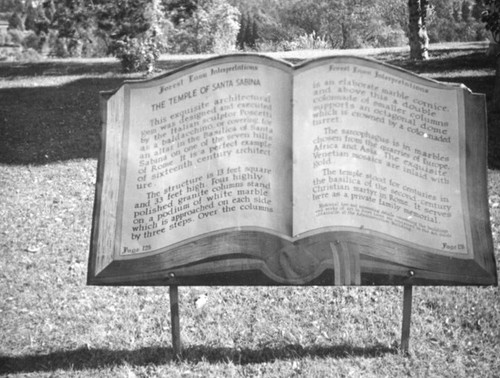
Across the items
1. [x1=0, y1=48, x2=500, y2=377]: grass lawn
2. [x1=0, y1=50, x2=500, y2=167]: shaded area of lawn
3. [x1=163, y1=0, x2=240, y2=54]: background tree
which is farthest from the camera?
[x1=163, y1=0, x2=240, y2=54]: background tree

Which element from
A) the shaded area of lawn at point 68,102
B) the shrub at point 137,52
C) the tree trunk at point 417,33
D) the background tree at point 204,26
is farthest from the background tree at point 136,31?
the tree trunk at point 417,33

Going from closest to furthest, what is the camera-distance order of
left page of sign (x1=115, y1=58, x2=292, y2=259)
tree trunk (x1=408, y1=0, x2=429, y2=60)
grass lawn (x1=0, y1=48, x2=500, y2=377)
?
left page of sign (x1=115, y1=58, x2=292, y2=259) < grass lawn (x1=0, y1=48, x2=500, y2=377) < tree trunk (x1=408, y1=0, x2=429, y2=60)

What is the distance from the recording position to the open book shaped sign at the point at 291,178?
3.41m

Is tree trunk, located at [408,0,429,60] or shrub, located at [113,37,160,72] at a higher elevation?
tree trunk, located at [408,0,429,60]

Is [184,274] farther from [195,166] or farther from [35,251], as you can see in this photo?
[35,251]

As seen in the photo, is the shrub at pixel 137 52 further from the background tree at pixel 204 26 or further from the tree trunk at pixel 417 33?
the tree trunk at pixel 417 33

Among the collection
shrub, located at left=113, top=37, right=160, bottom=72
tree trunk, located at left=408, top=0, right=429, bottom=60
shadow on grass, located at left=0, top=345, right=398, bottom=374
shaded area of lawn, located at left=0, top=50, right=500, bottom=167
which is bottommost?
shadow on grass, located at left=0, top=345, right=398, bottom=374

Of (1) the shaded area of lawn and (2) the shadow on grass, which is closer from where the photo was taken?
(2) the shadow on grass

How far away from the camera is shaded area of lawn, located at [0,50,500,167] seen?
9.51 m

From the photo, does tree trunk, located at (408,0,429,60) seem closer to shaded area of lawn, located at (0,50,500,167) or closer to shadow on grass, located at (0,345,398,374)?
shaded area of lawn, located at (0,50,500,167)

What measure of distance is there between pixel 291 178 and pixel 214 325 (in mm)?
1604

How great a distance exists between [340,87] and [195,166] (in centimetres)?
102

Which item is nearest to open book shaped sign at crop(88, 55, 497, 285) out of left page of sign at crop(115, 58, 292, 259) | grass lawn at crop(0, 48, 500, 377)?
left page of sign at crop(115, 58, 292, 259)

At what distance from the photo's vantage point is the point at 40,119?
11445 mm
